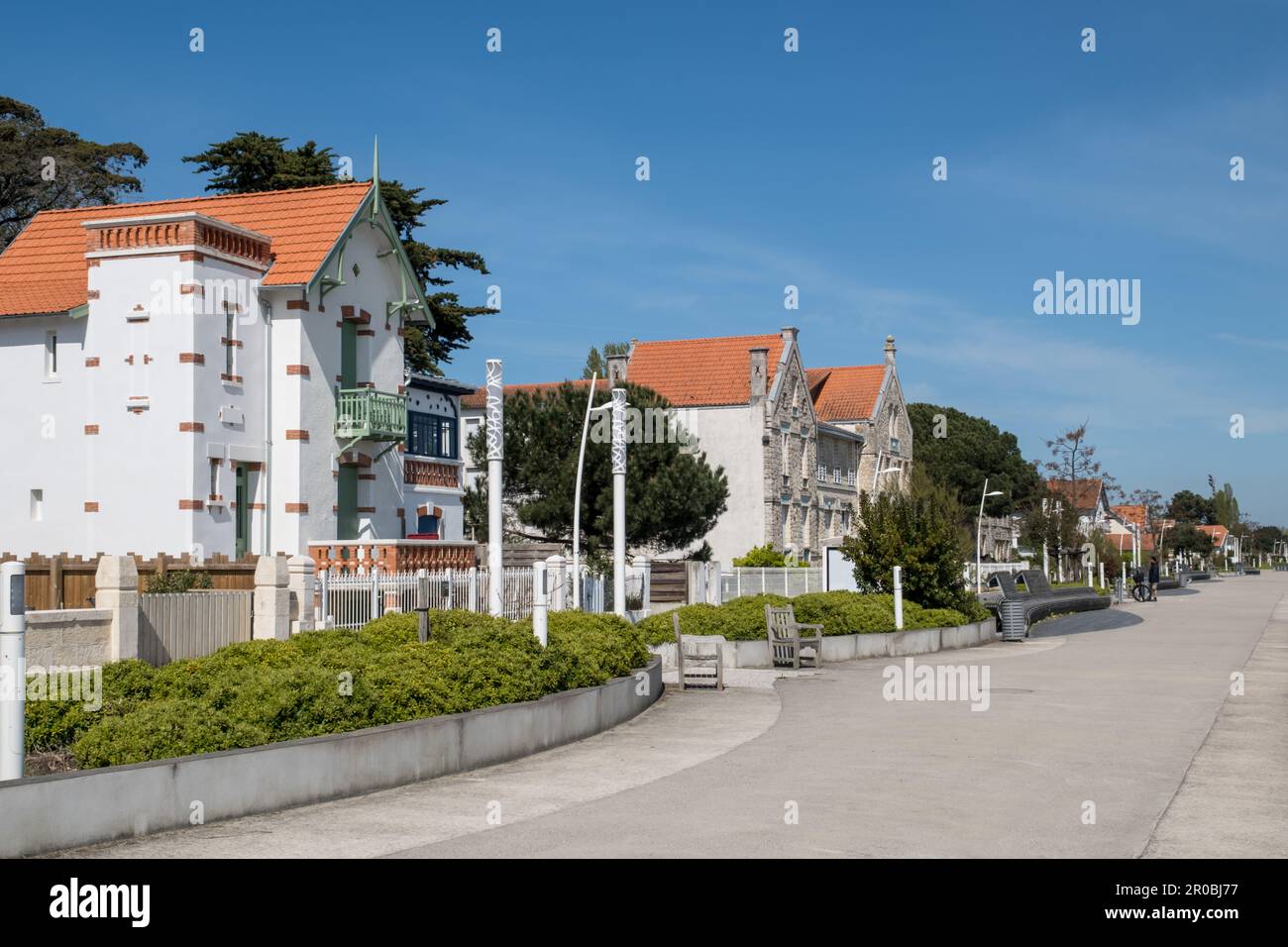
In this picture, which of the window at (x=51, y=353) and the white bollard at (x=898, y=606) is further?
the window at (x=51, y=353)

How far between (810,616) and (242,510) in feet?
41.6

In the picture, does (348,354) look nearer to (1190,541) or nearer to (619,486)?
(619,486)

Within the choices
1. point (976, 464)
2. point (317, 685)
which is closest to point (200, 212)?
point (317, 685)

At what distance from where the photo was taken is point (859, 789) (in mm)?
11328

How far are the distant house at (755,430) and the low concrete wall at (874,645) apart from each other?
77.3 ft

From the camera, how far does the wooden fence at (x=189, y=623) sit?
647 inches

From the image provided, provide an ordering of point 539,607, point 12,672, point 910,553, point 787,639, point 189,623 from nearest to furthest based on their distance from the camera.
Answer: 1. point 12,672
2. point 539,607
3. point 189,623
4. point 787,639
5. point 910,553

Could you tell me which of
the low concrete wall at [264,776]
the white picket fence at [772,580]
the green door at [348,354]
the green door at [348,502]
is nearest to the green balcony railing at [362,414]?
the green door at [348,354]

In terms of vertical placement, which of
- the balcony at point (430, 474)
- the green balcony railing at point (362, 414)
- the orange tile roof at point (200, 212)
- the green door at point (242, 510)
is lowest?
the green door at point (242, 510)

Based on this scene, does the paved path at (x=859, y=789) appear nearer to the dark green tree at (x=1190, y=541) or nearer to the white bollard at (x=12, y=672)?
the white bollard at (x=12, y=672)

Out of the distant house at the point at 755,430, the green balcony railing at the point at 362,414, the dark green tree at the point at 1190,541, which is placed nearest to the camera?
the green balcony railing at the point at 362,414
